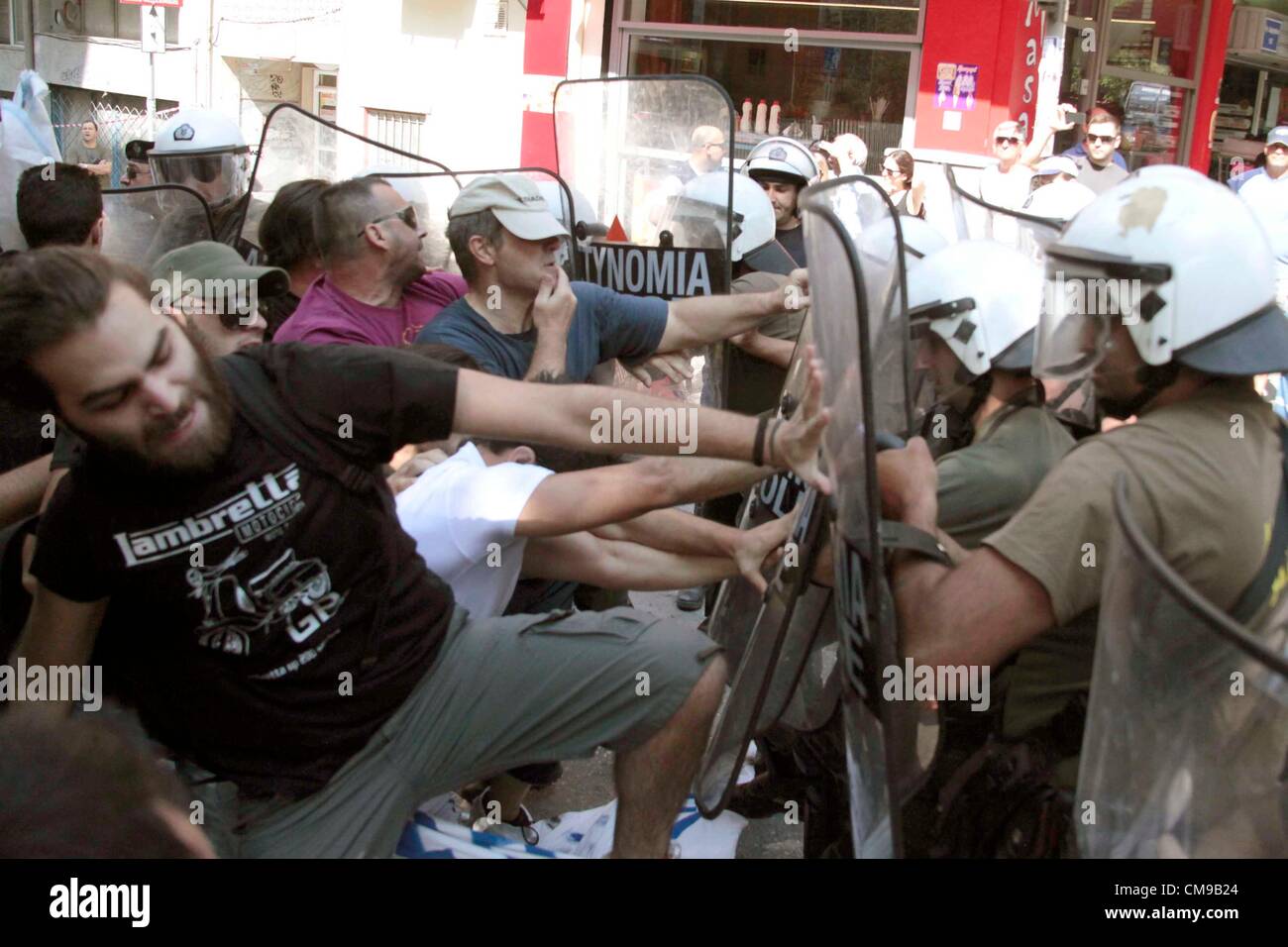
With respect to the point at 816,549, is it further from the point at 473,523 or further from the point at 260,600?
the point at 260,600

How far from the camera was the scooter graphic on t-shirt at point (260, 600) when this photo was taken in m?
1.92

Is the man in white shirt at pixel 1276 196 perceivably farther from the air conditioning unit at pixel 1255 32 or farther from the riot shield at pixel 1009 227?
the air conditioning unit at pixel 1255 32

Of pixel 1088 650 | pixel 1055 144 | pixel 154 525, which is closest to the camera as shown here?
pixel 154 525

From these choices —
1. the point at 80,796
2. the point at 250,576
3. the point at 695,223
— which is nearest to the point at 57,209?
the point at 695,223

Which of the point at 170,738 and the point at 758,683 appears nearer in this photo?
the point at 170,738

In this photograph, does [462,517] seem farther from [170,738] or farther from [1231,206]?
[1231,206]

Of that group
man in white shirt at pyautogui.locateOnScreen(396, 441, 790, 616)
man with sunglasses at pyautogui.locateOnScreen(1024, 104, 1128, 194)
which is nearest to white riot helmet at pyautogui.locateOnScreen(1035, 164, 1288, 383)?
man in white shirt at pyautogui.locateOnScreen(396, 441, 790, 616)

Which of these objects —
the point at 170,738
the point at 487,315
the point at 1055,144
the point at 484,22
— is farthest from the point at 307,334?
the point at 484,22

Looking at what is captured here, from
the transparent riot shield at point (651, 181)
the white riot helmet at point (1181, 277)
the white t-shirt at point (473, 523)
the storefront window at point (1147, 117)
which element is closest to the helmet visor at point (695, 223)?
the transparent riot shield at point (651, 181)

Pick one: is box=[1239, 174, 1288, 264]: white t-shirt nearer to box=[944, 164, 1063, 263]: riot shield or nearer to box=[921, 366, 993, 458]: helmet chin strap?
box=[944, 164, 1063, 263]: riot shield

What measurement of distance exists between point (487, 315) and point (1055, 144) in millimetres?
11019

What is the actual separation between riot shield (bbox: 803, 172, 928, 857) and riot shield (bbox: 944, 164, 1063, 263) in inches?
37.6

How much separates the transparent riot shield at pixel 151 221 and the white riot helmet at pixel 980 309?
2.87 metres

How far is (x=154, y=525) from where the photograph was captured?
189cm
